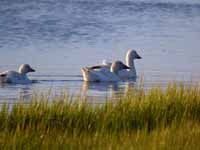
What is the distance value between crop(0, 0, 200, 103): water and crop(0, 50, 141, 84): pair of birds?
0.28 meters

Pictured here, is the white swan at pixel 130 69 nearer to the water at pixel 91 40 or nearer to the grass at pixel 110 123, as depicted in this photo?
the water at pixel 91 40

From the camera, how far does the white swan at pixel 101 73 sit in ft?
68.8

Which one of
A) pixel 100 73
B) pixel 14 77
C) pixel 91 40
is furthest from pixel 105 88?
pixel 91 40

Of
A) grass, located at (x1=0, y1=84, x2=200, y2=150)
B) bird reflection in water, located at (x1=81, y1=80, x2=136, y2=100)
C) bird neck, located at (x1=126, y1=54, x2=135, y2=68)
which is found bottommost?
bird reflection in water, located at (x1=81, y1=80, x2=136, y2=100)

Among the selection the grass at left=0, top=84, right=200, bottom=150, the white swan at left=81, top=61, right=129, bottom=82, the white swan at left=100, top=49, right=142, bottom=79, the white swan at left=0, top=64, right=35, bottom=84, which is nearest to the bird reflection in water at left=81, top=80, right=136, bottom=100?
the white swan at left=81, top=61, right=129, bottom=82

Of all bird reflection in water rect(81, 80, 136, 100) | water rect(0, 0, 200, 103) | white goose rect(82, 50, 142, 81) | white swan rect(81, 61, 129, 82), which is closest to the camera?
bird reflection in water rect(81, 80, 136, 100)

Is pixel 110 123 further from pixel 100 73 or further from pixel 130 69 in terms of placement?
pixel 130 69

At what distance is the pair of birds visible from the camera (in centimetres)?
2005

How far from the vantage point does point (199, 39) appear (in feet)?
104

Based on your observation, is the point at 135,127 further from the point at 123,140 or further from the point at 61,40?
the point at 61,40

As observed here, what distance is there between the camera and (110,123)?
11.4 meters

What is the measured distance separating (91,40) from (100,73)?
8.79 m

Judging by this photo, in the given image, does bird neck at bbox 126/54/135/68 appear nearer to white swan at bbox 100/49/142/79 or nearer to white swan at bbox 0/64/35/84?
white swan at bbox 100/49/142/79

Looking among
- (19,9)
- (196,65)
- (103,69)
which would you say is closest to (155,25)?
(19,9)
